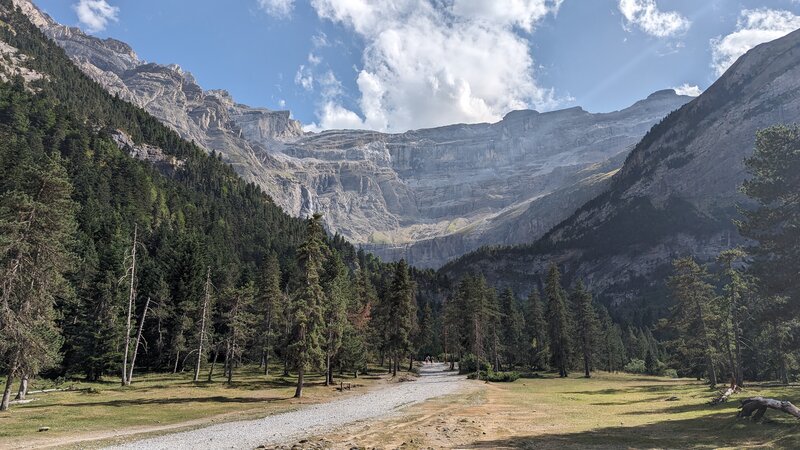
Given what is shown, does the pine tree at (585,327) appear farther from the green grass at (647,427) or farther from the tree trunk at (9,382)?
the tree trunk at (9,382)

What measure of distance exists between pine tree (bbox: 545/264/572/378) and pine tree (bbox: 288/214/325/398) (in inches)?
1933

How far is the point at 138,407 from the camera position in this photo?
105 feet

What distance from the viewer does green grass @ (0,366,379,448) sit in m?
22.5

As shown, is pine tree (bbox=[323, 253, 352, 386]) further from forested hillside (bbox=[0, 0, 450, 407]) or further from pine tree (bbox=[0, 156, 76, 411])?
pine tree (bbox=[0, 156, 76, 411])

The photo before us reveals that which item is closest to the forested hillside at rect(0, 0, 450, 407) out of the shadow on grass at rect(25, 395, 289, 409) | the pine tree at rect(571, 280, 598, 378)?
the shadow on grass at rect(25, 395, 289, 409)

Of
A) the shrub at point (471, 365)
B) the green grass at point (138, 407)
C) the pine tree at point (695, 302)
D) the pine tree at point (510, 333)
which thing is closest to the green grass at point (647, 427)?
the green grass at point (138, 407)

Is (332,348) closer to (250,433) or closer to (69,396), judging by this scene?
(69,396)

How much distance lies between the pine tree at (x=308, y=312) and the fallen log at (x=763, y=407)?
3083 centimetres

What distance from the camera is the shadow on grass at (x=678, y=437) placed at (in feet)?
56.5

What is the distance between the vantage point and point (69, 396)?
119ft

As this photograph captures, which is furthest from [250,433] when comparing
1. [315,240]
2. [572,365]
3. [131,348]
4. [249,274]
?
[249,274]

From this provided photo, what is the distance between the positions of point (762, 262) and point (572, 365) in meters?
55.6

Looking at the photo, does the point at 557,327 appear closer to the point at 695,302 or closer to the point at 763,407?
the point at 695,302

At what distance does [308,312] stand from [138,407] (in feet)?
47.3
